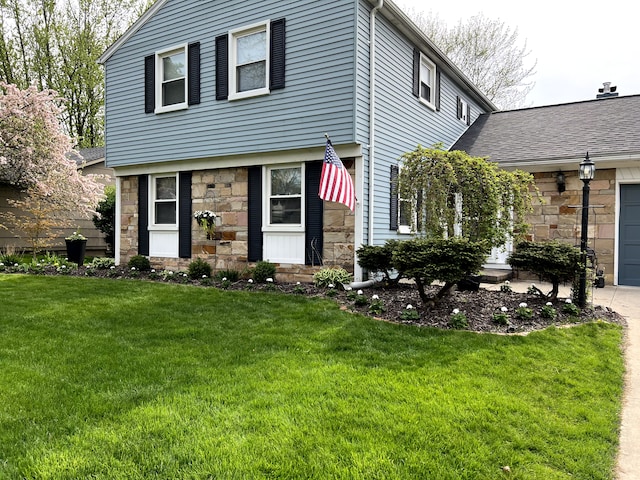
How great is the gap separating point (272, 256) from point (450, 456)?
623 cm

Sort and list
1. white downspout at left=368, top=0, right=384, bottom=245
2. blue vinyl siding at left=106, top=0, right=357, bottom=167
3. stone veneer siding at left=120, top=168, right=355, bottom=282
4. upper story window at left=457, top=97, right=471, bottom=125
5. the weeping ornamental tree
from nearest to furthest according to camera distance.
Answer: the weeping ornamental tree → blue vinyl siding at left=106, top=0, right=357, bottom=167 → white downspout at left=368, top=0, right=384, bottom=245 → stone veneer siding at left=120, top=168, right=355, bottom=282 → upper story window at left=457, top=97, right=471, bottom=125

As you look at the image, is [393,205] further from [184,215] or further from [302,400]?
[302,400]

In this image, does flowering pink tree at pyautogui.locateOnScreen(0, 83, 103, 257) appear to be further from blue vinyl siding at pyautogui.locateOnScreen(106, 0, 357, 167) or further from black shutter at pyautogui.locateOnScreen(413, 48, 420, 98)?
black shutter at pyautogui.locateOnScreen(413, 48, 420, 98)

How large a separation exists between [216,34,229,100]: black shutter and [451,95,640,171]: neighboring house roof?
220 inches

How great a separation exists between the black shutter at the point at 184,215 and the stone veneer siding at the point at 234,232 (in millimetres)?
121

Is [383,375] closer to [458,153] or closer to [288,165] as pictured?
[458,153]

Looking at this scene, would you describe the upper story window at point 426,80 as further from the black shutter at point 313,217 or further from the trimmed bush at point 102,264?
the trimmed bush at point 102,264

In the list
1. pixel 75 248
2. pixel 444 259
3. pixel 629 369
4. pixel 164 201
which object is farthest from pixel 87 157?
pixel 629 369

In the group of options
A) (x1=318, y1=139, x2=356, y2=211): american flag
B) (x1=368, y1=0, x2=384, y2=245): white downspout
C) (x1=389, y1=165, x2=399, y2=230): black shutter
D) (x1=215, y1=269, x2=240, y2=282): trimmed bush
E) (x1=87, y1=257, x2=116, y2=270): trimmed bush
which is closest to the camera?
(x1=318, y1=139, x2=356, y2=211): american flag

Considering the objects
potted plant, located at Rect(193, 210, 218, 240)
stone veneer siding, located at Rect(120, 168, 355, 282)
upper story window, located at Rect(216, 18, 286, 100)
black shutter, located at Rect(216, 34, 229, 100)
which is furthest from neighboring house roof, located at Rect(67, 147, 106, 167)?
upper story window, located at Rect(216, 18, 286, 100)

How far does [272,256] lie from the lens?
27.3 ft

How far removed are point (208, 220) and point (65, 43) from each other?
727 inches

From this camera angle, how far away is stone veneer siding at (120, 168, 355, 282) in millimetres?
7617

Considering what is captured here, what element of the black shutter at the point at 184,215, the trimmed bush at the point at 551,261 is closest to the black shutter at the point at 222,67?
the black shutter at the point at 184,215
